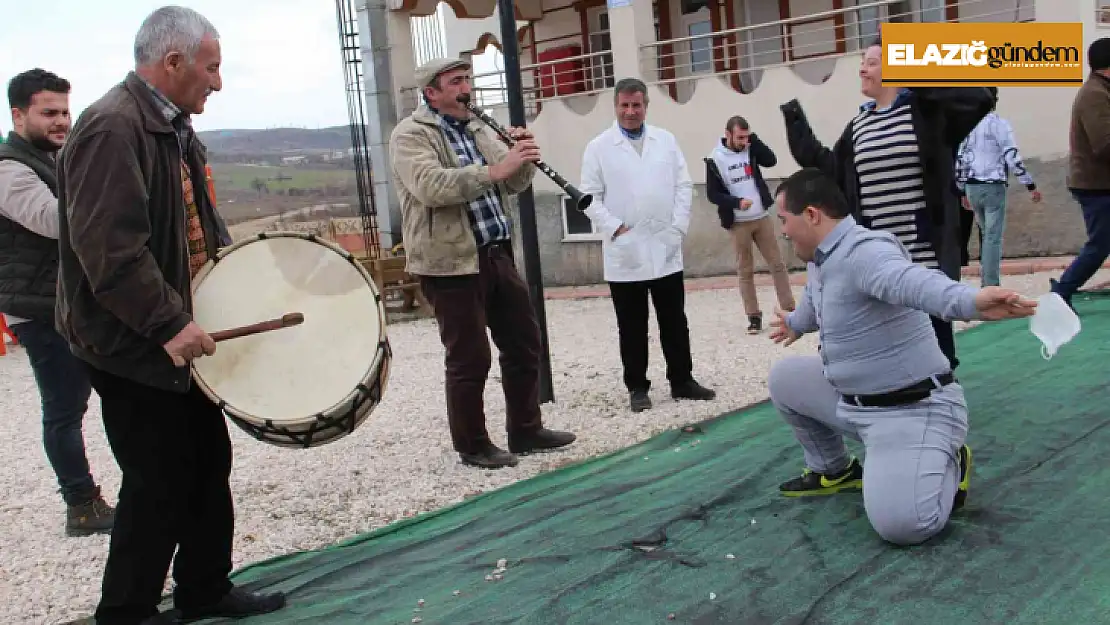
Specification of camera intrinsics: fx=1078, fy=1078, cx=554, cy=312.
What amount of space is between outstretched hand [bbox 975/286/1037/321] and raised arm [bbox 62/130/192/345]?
2.17 meters

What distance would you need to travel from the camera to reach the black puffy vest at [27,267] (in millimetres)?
4207

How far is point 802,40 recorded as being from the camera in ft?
48.5

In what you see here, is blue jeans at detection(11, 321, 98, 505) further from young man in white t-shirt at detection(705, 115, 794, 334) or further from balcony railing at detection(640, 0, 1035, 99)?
balcony railing at detection(640, 0, 1035, 99)

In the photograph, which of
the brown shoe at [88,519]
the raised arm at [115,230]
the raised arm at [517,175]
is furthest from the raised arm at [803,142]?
the brown shoe at [88,519]

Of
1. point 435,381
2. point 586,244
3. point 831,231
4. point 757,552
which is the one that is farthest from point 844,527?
point 586,244

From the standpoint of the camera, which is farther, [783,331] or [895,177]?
[895,177]

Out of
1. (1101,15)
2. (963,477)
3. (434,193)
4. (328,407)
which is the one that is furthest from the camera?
(1101,15)

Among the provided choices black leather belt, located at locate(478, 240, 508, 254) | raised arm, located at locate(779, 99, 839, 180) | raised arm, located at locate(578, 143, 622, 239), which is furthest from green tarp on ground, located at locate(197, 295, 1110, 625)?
raised arm, located at locate(578, 143, 622, 239)

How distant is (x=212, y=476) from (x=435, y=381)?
449 cm

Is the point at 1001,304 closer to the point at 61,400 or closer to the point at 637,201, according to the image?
the point at 637,201

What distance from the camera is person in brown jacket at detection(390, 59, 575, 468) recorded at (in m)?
4.71

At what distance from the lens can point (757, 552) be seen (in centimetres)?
333

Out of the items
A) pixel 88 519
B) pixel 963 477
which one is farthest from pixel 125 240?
pixel 963 477

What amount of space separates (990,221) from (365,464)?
17.7ft
